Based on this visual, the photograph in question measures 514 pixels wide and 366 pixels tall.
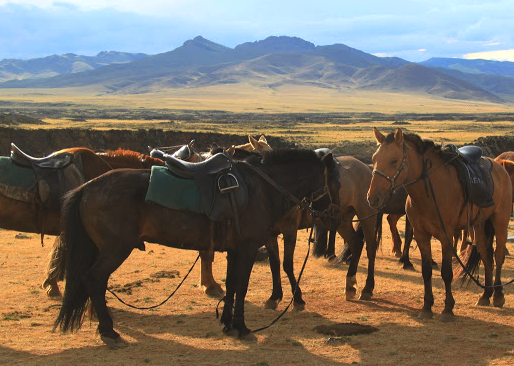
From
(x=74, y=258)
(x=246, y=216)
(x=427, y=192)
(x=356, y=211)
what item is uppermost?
(x=427, y=192)

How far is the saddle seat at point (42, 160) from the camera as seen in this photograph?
8.79 meters

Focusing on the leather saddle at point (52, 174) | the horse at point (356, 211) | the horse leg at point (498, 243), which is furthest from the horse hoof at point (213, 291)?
the horse leg at point (498, 243)

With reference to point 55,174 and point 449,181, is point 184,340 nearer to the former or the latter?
point 55,174

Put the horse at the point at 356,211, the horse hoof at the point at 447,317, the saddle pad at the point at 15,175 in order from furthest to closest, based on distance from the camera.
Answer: the horse at the point at 356,211
the saddle pad at the point at 15,175
the horse hoof at the point at 447,317

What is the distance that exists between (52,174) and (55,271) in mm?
1450

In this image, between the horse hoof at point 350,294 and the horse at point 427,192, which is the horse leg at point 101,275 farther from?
the horse hoof at point 350,294

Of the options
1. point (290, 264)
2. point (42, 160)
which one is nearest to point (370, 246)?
point (290, 264)

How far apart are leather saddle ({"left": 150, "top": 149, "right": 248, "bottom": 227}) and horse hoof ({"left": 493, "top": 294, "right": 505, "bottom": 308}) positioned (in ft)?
14.6

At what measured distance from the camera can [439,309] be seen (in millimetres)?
9078

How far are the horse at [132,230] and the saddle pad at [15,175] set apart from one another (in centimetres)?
181

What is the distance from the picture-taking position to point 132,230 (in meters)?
7.07

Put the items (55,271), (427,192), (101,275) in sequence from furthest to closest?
(55,271), (427,192), (101,275)

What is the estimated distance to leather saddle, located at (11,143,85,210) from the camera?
8.80m

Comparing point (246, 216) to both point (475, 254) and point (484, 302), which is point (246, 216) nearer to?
point (484, 302)
